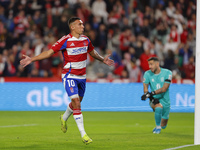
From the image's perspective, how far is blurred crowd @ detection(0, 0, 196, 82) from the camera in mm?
22781

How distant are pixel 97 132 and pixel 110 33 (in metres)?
12.1

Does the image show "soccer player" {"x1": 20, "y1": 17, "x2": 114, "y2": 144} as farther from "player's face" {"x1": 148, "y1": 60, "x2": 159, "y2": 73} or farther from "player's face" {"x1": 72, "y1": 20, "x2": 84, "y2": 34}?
"player's face" {"x1": 148, "y1": 60, "x2": 159, "y2": 73}

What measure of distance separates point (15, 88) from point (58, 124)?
18.7 feet

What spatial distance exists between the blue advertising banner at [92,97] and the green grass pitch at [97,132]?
60 cm

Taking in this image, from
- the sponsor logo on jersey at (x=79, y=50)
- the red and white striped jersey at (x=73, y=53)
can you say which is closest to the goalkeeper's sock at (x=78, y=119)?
the red and white striped jersey at (x=73, y=53)

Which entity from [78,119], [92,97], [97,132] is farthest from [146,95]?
[92,97]

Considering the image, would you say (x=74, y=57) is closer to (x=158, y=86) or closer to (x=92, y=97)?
(x=158, y=86)

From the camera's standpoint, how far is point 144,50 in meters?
23.8

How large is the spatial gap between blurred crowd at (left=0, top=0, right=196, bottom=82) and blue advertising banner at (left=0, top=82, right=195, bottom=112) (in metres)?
1.68

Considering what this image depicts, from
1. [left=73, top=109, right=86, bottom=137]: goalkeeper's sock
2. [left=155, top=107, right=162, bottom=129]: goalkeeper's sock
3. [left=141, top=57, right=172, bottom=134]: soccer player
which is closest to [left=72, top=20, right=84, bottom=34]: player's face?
[left=73, top=109, right=86, bottom=137]: goalkeeper's sock

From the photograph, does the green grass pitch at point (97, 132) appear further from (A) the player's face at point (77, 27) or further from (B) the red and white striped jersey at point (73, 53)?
(A) the player's face at point (77, 27)

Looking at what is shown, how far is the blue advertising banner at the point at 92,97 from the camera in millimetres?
20375

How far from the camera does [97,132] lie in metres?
13.4

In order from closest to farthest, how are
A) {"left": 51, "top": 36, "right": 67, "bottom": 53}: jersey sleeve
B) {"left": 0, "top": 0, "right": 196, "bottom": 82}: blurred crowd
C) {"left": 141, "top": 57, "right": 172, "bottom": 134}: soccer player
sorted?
{"left": 51, "top": 36, "right": 67, "bottom": 53}: jersey sleeve, {"left": 141, "top": 57, "right": 172, "bottom": 134}: soccer player, {"left": 0, "top": 0, "right": 196, "bottom": 82}: blurred crowd
